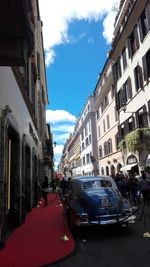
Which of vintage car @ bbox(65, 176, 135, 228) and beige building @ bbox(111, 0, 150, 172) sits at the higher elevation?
beige building @ bbox(111, 0, 150, 172)

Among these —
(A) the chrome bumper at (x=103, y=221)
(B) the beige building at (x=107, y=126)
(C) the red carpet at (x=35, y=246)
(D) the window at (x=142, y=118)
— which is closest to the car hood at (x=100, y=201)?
(A) the chrome bumper at (x=103, y=221)

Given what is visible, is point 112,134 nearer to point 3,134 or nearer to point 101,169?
point 101,169

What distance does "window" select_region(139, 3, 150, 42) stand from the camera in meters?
24.2

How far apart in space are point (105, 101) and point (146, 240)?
35.0m

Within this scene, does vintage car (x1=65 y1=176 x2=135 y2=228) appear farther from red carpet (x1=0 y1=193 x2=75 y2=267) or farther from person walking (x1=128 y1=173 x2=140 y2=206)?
person walking (x1=128 y1=173 x2=140 y2=206)

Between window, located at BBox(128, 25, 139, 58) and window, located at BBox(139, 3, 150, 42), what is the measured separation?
117 cm

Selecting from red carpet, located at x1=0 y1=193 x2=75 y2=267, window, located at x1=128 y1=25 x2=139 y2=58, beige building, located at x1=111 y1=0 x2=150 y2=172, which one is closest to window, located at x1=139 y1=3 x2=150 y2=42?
beige building, located at x1=111 y1=0 x2=150 y2=172

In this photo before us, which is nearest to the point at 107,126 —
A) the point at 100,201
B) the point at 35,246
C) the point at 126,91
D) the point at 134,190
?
the point at 126,91

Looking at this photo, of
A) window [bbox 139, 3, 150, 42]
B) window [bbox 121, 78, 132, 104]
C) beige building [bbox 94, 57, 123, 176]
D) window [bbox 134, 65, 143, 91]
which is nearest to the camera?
window [bbox 139, 3, 150, 42]

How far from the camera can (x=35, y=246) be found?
27.3 feet

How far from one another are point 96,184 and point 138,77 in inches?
690

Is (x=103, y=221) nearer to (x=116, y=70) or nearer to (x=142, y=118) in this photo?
(x=142, y=118)

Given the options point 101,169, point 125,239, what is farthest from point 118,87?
point 125,239

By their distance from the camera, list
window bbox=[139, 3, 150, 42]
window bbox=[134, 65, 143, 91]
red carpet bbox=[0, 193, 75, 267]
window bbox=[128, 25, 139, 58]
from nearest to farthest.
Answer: red carpet bbox=[0, 193, 75, 267] < window bbox=[139, 3, 150, 42] < window bbox=[134, 65, 143, 91] < window bbox=[128, 25, 139, 58]
